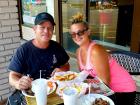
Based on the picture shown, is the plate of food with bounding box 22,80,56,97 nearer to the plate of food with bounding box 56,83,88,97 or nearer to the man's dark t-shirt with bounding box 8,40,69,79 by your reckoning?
the plate of food with bounding box 56,83,88,97

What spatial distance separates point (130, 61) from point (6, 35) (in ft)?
5.58

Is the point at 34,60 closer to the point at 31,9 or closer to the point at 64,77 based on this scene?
the point at 64,77

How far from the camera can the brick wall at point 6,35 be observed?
3.27m

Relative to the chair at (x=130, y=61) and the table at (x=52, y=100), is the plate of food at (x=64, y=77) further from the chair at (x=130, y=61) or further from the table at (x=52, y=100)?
the chair at (x=130, y=61)

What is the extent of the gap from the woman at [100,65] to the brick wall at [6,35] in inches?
54.9

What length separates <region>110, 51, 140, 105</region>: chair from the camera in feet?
7.94

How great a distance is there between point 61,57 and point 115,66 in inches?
21.8

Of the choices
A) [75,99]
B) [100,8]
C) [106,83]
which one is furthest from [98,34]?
[75,99]

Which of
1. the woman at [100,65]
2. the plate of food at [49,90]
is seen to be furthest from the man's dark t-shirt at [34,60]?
the plate of food at [49,90]

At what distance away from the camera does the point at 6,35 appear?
3.30 meters

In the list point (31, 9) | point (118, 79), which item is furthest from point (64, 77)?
point (31, 9)

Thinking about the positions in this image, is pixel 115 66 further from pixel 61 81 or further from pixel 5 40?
pixel 5 40

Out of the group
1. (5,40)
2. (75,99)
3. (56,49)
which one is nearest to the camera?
(75,99)

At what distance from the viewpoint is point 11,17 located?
3322 mm
